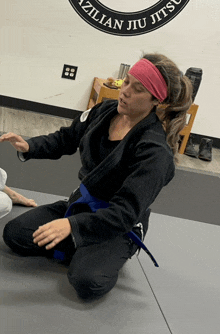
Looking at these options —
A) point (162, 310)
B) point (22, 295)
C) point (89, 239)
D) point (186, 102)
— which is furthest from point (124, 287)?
point (186, 102)

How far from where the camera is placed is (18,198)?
2232mm

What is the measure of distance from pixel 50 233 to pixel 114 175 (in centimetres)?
40

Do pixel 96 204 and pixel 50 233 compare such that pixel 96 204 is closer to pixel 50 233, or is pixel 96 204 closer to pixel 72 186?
pixel 50 233

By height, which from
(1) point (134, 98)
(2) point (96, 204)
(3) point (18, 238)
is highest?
(1) point (134, 98)

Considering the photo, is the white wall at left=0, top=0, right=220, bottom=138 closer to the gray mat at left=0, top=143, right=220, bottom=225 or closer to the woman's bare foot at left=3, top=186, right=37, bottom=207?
the gray mat at left=0, top=143, right=220, bottom=225

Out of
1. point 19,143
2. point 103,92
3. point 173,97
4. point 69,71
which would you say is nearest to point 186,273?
point 173,97

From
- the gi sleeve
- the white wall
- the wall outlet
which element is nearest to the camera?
the gi sleeve

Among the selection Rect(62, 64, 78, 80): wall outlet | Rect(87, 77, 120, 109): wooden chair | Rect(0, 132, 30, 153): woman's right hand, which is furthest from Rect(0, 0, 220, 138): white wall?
Rect(0, 132, 30, 153): woman's right hand

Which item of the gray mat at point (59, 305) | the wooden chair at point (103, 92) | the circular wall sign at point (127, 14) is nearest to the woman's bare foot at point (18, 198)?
the gray mat at point (59, 305)

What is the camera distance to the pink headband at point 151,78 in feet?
5.71

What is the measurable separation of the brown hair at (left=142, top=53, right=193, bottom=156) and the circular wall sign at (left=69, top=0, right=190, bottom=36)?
8.30 ft

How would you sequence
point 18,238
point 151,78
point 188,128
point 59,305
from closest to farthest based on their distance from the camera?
point 59,305 → point 151,78 → point 18,238 → point 188,128

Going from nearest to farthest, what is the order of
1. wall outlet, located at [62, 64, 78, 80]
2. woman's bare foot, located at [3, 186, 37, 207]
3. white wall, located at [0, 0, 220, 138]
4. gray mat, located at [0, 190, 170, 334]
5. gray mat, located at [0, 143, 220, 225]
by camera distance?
gray mat, located at [0, 190, 170, 334], woman's bare foot, located at [3, 186, 37, 207], gray mat, located at [0, 143, 220, 225], white wall, located at [0, 0, 220, 138], wall outlet, located at [62, 64, 78, 80]

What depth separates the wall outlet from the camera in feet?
14.1
